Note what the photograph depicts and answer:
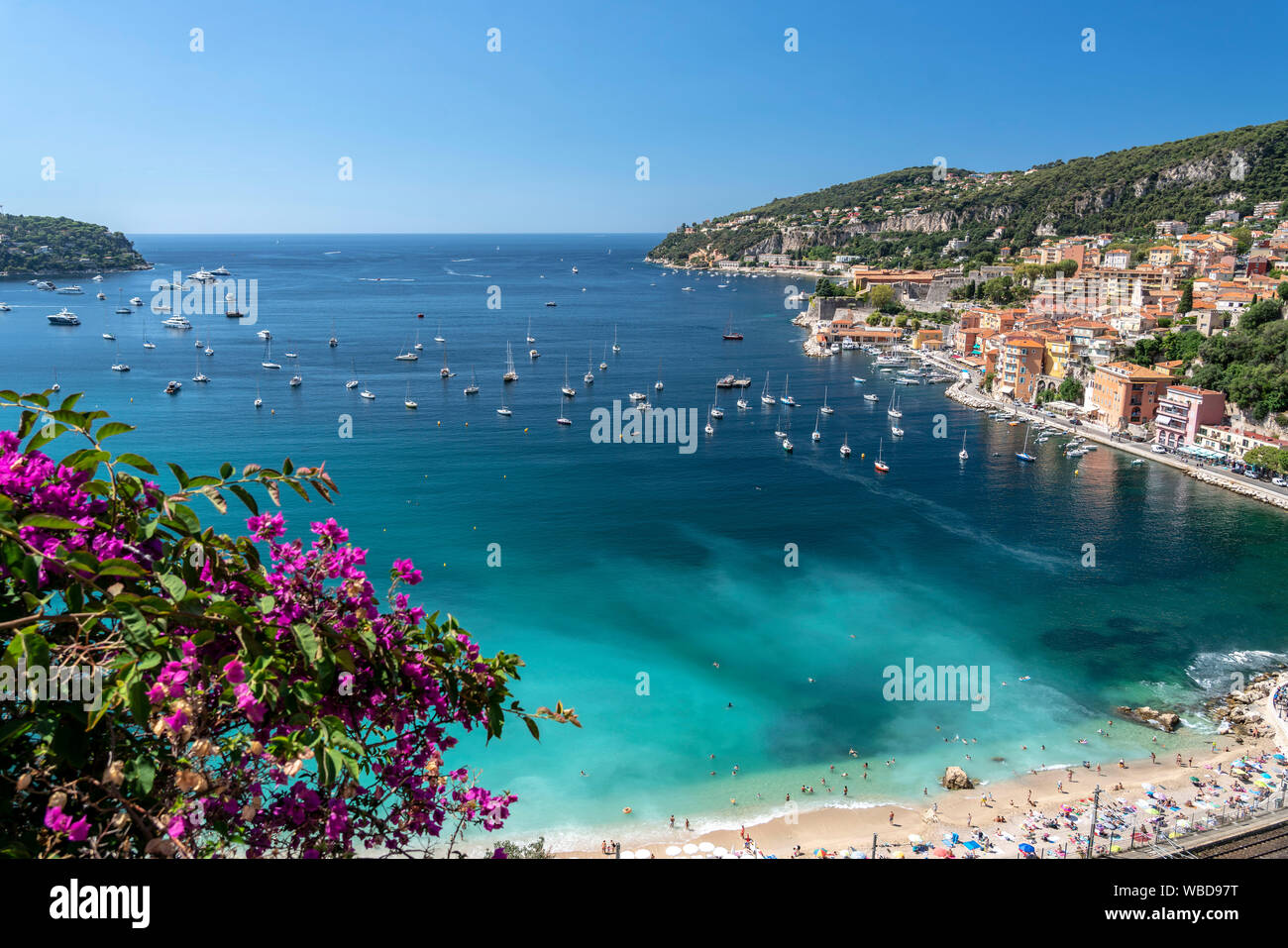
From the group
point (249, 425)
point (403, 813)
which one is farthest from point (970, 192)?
point (403, 813)

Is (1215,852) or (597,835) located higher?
(1215,852)

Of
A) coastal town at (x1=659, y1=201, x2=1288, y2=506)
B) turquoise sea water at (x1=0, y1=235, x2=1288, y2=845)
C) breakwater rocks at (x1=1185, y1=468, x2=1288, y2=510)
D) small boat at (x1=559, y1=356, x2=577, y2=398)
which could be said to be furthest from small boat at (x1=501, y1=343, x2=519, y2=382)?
breakwater rocks at (x1=1185, y1=468, x2=1288, y2=510)

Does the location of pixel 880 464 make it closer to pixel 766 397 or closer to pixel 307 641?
pixel 766 397

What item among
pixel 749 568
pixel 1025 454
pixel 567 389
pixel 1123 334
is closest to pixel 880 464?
pixel 1025 454
